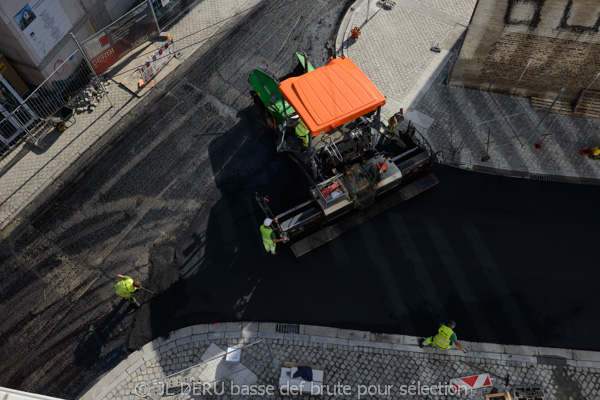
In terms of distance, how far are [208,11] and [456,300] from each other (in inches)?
652

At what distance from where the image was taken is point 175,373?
40.4ft

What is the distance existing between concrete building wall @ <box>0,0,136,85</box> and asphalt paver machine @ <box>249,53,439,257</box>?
7.85 metres

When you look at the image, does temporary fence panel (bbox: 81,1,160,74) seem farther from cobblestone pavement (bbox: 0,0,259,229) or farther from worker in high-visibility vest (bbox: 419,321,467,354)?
worker in high-visibility vest (bbox: 419,321,467,354)

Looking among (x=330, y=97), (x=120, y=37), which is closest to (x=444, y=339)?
(x=330, y=97)

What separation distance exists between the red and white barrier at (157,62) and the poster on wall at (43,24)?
3.11 metres

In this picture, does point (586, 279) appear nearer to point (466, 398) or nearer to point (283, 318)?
point (466, 398)

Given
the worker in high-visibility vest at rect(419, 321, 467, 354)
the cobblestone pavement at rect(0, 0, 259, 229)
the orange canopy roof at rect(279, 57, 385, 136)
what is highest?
the cobblestone pavement at rect(0, 0, 259, 229)

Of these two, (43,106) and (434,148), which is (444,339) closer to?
(434,148)

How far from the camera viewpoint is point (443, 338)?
11656 mm

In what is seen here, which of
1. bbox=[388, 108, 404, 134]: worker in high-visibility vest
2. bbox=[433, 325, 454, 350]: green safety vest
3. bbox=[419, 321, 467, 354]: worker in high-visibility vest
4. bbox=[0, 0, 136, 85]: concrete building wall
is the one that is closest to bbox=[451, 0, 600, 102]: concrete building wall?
bbox=[388, 108, 404, 134]: worker in high-visibility vest

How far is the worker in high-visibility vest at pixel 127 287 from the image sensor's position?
12.2m

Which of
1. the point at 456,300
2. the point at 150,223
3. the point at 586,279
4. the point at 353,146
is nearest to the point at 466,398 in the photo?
the point at 456,300

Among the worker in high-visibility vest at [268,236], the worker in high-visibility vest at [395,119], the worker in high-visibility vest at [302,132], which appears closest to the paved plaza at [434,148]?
the worker in high-visibility vest at [395,119]

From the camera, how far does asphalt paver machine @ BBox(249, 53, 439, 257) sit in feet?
41.7
